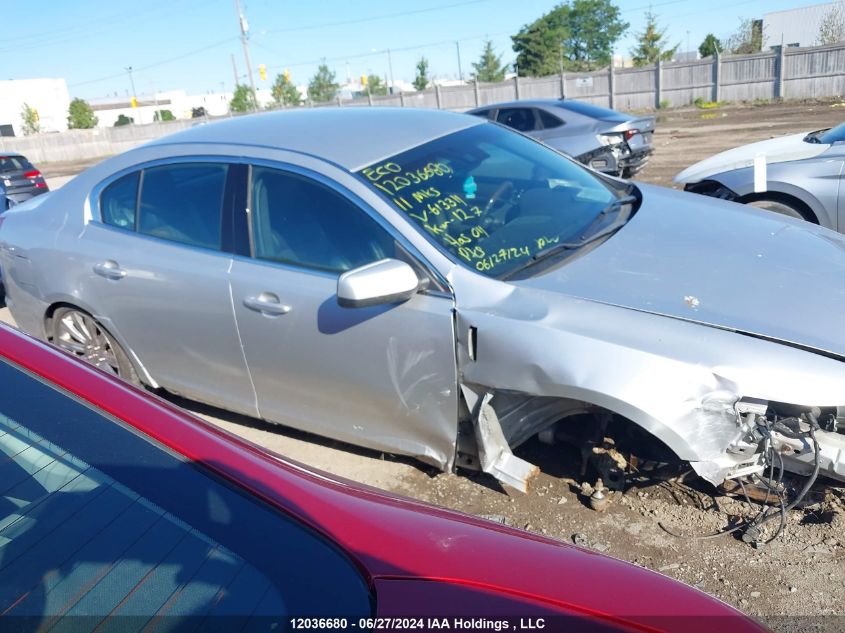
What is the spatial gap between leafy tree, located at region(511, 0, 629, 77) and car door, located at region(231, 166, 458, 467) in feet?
211

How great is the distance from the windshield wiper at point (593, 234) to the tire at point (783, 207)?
2.44 meters

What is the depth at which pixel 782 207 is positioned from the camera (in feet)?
18.5

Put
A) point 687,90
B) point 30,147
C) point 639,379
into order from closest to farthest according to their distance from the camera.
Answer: point 639,379
point 687,90
point 30,147

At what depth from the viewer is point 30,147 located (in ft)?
148

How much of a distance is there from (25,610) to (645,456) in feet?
7.67

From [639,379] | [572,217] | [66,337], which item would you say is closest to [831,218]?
[572,217]

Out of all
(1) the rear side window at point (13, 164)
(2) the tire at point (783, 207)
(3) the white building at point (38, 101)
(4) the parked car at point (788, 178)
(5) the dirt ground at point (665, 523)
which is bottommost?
(5) the dirt ground at point (665, 523)

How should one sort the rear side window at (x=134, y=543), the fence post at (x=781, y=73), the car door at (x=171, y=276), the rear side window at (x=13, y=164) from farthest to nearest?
1. the fence post at (x=781, y=73)
2. the rear side window at (x=13, y=164)
3. the car door at (x=171, y=276)
4. the rear side window at (x=134, y=543)

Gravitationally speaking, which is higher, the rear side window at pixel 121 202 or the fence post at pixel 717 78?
the rear side window at pixel 121 202

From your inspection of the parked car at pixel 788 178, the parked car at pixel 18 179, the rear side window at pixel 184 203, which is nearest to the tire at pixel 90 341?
the rear side window at pixel 184 203

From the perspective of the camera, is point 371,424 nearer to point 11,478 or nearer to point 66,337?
point 11,478

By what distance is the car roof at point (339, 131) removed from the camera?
336cm

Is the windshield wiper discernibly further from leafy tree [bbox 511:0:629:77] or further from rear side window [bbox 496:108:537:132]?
leafy tree [bbox 511:0:629:77]

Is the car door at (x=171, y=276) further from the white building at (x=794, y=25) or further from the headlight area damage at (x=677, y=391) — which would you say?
the white building at (x=794, y=25)
